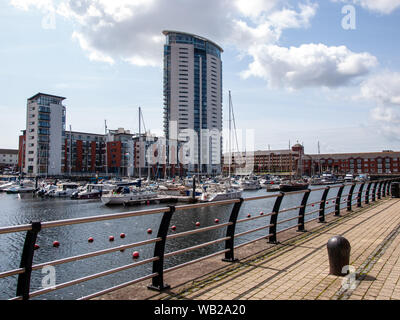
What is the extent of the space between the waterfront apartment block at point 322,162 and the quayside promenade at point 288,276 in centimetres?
14213

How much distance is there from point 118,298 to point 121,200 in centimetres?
4579

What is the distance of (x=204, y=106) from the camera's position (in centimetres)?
18012

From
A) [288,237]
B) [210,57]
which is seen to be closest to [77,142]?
[210,57]

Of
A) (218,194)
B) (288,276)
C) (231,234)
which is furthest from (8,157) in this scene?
(288,276)

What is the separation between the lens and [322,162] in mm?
173875

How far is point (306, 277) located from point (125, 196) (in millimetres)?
45668

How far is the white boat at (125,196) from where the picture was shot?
48.7m

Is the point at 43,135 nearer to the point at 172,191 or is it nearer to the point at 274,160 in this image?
the point at 172,191

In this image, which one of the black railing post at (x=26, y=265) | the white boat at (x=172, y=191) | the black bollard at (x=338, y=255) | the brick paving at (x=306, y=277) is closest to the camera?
the black railing post at (x=26, y=265)

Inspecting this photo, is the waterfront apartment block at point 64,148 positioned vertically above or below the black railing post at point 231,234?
above

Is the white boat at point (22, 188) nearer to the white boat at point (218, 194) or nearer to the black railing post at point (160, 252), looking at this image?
the white boat at point (218, 194)

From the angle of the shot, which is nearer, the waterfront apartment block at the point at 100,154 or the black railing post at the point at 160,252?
the black railing post at the point at 160,252

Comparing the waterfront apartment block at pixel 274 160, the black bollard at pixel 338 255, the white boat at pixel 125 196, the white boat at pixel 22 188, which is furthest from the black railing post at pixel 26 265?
the waterfront apartment block at pixel 274 160

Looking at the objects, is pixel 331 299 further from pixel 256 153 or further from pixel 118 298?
pixel 256 153
